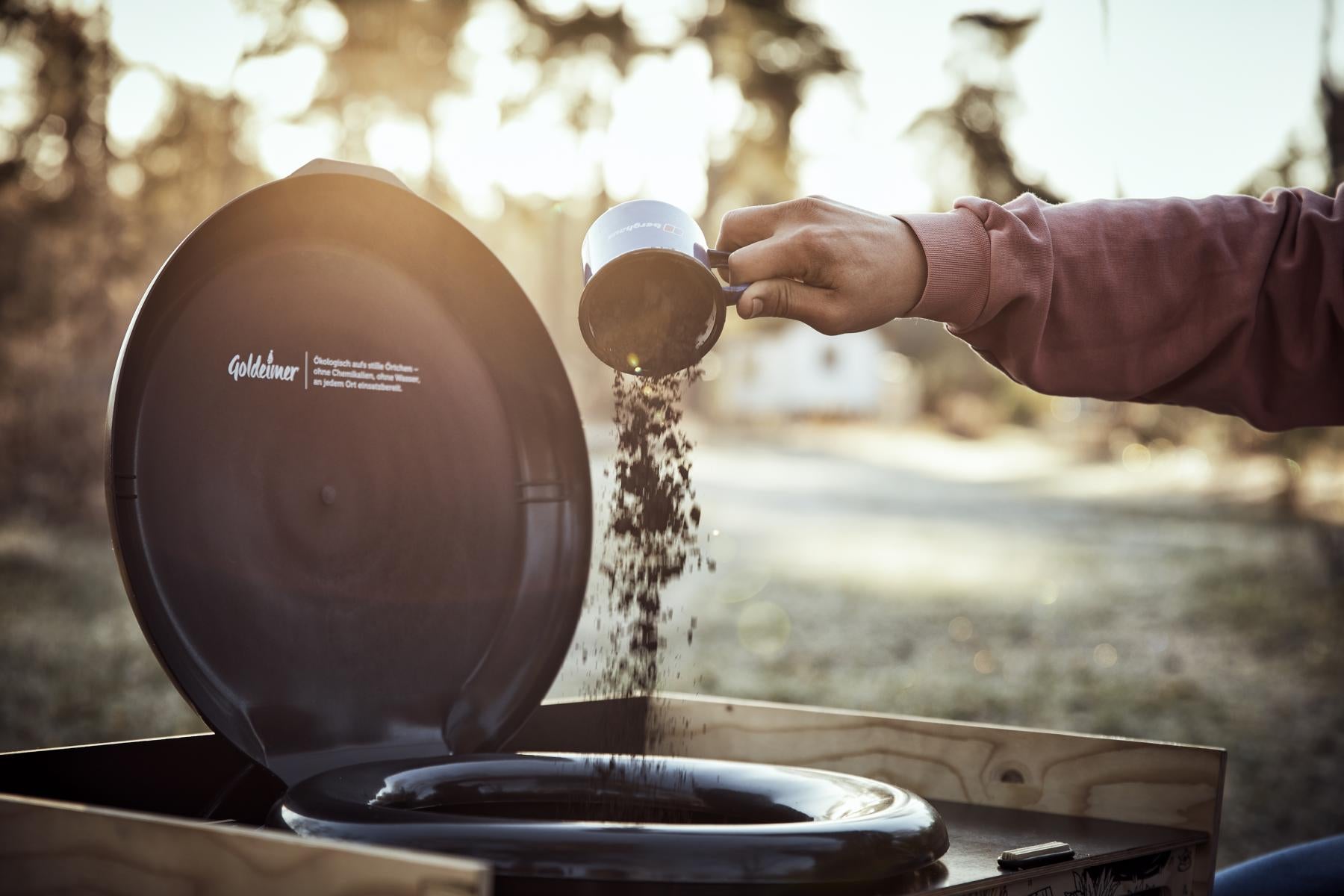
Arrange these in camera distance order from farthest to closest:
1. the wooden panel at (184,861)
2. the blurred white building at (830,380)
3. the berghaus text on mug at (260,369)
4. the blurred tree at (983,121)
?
1. the blurred white building at (830,380)
2. the blurred tree at (983,121)
3. the berghaus text on mug at (260,369)
4. the wooden panel at (184,861)

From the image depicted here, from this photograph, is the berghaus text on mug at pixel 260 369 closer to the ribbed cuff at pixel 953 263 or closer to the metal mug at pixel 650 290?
the metal mug at pixel 650 290

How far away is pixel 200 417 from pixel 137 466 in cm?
12

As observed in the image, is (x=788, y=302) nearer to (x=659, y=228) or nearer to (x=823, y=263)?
(x=823, y=263)

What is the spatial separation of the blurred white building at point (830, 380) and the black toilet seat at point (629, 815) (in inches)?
586

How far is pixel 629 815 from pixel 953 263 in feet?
2.79

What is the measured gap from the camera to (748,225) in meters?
1.52

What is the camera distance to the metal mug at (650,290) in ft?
4.89

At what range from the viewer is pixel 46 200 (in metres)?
7.75

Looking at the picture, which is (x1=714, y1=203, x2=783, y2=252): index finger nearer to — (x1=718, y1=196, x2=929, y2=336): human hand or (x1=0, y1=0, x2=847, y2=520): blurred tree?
(x1=718, y1=196, x2=929, y2=336): human hand

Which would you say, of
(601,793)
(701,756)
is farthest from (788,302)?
(701,756)

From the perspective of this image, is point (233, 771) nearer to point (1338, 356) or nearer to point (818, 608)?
point (1338, 356)

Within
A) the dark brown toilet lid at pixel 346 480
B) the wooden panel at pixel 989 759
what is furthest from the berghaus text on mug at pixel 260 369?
the wooden panel at pixel 989 759

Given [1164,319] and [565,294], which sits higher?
[565,294]

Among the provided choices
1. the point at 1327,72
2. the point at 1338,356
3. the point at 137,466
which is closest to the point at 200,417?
the point at 137,466
